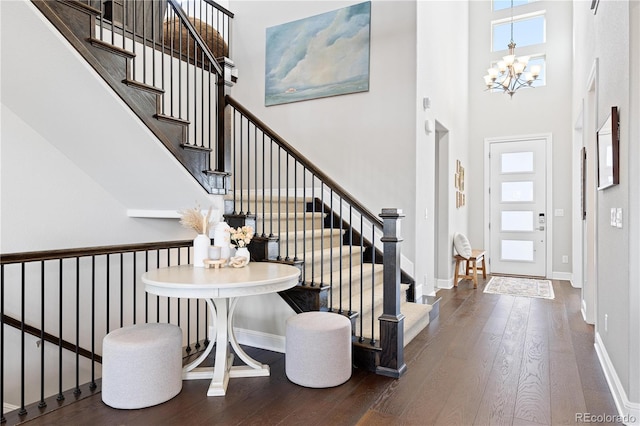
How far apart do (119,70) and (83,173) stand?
5.15 ft

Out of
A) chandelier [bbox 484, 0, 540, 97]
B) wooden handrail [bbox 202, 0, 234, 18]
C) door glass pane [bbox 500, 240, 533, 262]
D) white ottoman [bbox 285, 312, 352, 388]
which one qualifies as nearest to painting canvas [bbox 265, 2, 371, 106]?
wooden handrail [bbox 202, 0, 234, 18]

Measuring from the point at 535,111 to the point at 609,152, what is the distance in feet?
15.3

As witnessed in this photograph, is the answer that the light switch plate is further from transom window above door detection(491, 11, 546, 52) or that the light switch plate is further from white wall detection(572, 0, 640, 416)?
transom window above door detection(491, 11, 546, 52)

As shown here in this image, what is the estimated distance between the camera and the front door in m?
6.76

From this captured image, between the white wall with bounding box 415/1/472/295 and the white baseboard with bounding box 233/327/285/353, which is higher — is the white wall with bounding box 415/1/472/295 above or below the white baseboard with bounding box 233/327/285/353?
above

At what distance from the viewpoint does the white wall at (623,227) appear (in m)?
2.11

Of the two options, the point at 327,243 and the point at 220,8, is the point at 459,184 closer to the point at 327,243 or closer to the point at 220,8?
the point at 327,243

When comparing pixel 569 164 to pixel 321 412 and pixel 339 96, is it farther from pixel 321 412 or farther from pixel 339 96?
pixel 321 412

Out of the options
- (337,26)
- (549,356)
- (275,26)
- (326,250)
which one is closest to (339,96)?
(337,26)

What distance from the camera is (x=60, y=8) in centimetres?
231

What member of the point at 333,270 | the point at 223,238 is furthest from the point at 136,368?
the point at 333,270

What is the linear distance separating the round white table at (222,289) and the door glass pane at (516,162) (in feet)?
18.5

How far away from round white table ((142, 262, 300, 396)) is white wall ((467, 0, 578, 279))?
561 centimetres

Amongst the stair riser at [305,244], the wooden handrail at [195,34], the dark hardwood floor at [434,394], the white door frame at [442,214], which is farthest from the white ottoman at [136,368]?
the white door frame at [442,214]
